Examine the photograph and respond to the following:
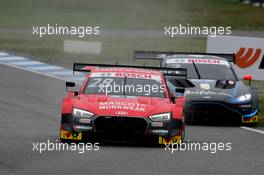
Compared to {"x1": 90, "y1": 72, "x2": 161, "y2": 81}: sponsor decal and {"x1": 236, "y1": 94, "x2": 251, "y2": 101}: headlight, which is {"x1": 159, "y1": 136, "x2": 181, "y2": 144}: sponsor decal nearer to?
{"x1": 90, "y1": 72, "x2": 161, "y2": 81}: sponsor decal

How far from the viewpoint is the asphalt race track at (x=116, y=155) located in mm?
12438

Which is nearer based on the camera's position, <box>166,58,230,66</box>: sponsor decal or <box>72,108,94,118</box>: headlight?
<box>72,108,94,118</box>: headlight

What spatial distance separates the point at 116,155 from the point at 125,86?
2344 millimetres

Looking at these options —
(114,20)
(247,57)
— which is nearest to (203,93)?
(247,57)

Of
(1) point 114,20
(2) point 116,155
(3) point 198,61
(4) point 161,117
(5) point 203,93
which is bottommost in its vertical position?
(2) point 116,155

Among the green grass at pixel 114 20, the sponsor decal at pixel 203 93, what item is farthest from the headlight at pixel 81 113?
the green grass at pixel 114 20

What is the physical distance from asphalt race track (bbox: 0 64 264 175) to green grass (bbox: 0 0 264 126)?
13432mm

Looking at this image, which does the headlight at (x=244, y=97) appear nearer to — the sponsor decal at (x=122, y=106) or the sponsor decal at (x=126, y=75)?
the sponsor decal at (x=126, y=75)

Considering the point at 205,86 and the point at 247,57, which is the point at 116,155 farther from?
the point at 247,57

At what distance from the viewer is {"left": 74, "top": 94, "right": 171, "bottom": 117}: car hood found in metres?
14.7

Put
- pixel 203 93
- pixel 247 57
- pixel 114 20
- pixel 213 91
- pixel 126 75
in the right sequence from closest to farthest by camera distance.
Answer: pixel 126 75 < pixel 203 93 < pixel 213 91 < pixel 247 57 < pixel 114 20

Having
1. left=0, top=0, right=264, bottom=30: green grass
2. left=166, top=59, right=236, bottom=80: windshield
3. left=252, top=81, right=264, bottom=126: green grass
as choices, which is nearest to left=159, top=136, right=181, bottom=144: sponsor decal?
left=252, top=81, right=264, bottom=126: green grass

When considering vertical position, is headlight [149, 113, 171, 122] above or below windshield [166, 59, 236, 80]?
below

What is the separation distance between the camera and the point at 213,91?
751 inches
